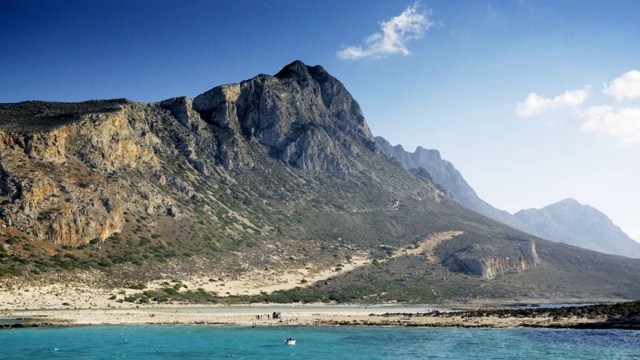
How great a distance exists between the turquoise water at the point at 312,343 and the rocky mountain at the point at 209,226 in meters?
37.8

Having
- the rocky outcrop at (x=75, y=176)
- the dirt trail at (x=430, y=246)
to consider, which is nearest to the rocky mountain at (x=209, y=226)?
the rocky outcrop at (x=75, y=176)

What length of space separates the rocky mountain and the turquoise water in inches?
1487

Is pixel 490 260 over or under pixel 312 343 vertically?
over

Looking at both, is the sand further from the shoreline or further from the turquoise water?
the turquoise water

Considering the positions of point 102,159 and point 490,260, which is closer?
point 102,159

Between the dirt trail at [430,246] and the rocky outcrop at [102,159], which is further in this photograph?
the dirt trail at [430,246]

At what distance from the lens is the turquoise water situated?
4528cm

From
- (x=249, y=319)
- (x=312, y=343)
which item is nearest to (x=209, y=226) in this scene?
(x=249, y=319)

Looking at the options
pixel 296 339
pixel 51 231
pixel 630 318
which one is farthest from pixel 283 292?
pixel 630 318

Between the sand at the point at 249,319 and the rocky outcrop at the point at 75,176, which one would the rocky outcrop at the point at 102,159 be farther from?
the sand at the point at 249,319

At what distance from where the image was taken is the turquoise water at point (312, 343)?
45.3 m

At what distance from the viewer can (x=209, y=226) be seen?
5659 inches

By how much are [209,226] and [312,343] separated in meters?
95.8

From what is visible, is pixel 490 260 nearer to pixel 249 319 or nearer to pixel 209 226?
pixel 209 226
